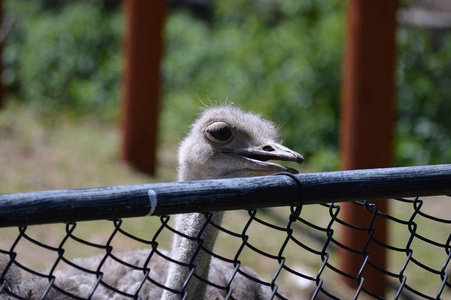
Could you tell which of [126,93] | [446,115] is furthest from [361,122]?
[446,115]

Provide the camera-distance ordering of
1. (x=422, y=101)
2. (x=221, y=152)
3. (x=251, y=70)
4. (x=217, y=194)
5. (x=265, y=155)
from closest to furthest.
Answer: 1. (x=217, y=194)
2. (x=265, y=155)
3. (x=221, y=152)
4. (x=422, y=101)
5. (x=251, y=70)

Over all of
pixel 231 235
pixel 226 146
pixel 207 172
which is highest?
→ pixel 231 235

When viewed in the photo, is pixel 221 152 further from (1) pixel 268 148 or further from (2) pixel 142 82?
(2) pixel 142 82

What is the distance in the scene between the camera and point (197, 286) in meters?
2.83

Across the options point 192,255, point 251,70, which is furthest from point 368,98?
point 251,70

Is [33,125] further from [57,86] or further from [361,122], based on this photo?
[361,122]

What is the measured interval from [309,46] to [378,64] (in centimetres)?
366

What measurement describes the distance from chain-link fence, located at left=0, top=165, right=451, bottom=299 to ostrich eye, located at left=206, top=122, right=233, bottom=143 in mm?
315

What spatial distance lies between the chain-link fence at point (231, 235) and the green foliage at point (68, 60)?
146 inches

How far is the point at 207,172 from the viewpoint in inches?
125

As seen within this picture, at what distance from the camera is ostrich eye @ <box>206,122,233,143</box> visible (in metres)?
3.17

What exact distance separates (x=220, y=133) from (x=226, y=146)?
0.06 m

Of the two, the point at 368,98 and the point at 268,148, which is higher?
the point at 368,98

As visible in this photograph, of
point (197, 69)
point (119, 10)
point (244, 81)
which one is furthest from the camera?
point (119, 10)
